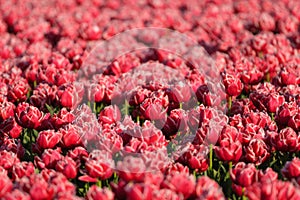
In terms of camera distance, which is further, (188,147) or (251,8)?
(251,8)

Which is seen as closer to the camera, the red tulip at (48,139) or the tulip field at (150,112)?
the tulip field at (150,112)

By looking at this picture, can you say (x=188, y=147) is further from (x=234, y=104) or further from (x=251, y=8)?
(x=251, y=8)

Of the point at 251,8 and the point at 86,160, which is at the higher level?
the point at 251,8

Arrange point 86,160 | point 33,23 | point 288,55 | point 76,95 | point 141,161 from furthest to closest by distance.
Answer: point 33,23 < point 288,55 < point 76,95 < point 86,160 < point 141,161

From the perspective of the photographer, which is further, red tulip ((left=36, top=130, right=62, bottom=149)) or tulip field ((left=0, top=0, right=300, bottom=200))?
red tulip ((left=36, top=130, right=62, bottom=149))

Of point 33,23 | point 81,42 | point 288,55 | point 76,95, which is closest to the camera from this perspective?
point 76,95

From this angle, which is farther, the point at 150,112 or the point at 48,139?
the point at 150,112

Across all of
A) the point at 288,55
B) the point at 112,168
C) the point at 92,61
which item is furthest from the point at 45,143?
the point at 288,55

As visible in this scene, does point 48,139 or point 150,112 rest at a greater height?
point 150,112
